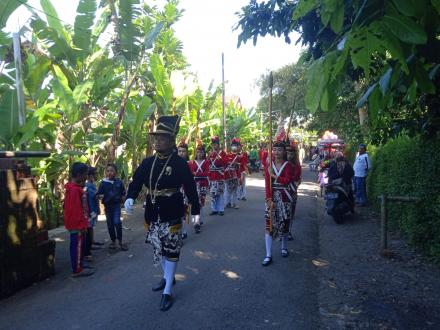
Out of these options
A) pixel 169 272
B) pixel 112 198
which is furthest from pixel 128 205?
pixel 112 198

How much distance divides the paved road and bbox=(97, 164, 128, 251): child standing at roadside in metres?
0.38

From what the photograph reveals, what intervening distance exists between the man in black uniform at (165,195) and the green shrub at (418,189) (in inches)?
112

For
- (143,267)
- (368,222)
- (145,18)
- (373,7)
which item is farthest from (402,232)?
(145,18)

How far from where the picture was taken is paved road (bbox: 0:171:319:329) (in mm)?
4421

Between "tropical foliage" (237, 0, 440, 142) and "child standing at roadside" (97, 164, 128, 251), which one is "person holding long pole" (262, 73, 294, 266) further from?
"tropical foliage" (237, 0, 440, 142)

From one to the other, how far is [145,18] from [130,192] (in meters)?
12.2

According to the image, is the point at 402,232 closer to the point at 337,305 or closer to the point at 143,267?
the point at 337,305

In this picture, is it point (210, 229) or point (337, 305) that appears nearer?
point (337, 305)

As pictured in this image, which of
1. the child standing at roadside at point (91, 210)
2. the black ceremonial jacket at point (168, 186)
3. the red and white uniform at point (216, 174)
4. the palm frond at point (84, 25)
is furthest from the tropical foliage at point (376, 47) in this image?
the palm frond at point (84, 25)

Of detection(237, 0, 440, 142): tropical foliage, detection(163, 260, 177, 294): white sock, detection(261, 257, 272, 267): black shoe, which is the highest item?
detection(237, 0, 440, 142): tropical foliage

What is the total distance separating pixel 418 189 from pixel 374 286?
7.38 ft

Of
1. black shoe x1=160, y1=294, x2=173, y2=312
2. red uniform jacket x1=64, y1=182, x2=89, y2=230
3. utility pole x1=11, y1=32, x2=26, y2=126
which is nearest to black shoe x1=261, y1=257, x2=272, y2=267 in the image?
black shoe x1=160, y1=294, x2=173, y2=312

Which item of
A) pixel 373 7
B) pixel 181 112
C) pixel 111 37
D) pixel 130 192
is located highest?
pixel 111 37

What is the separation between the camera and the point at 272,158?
6.81 meters
